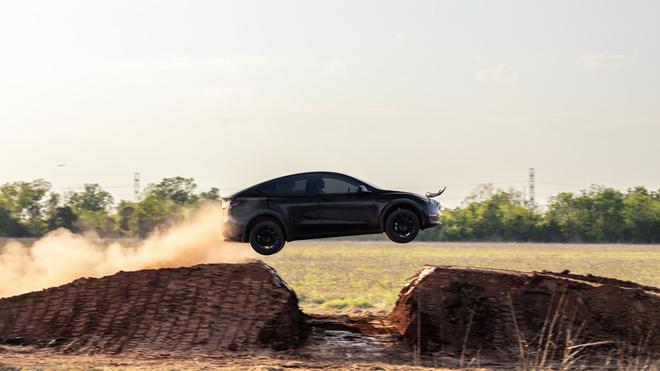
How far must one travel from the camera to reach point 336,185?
49.5 ft

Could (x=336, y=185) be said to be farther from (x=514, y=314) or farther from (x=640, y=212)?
(x=640, y=212)

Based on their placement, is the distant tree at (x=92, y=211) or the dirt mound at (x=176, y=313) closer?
the dirt mound at (x=176, y=313)

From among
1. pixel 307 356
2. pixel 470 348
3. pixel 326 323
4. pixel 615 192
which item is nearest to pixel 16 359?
pixel 307 356

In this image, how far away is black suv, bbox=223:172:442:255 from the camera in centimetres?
1453

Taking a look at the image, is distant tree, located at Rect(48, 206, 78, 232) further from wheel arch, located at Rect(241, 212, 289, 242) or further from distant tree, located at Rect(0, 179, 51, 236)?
wheel arch, located at Rect(241, 212, 289, 242)

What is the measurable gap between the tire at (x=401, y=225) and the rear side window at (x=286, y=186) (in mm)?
1566

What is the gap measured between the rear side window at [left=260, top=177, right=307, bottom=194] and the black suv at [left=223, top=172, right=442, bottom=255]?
0.66 feet

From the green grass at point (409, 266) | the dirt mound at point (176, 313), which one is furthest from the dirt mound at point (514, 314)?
the green grass at point (409, 266)

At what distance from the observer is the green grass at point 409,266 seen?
36.1m

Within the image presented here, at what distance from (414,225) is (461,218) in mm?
67744

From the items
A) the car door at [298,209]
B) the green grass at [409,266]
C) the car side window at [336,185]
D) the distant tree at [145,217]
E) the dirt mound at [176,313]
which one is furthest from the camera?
the distant tree at [145,217]

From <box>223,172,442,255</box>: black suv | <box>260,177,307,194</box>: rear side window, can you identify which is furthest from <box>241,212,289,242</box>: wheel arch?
<box>260,177,307,194</box>: rear side window

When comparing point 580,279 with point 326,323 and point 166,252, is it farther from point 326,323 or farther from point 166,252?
point 166,252

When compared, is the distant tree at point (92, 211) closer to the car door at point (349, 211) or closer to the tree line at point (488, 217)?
the tree line at point (488, 217)
